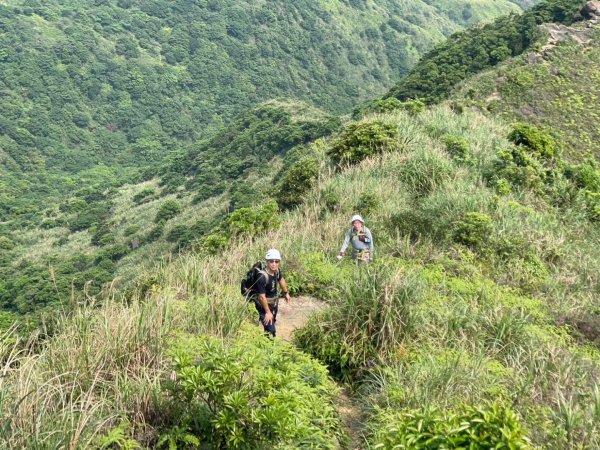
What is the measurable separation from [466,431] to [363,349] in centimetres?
312

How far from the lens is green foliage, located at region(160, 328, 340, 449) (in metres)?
4.02

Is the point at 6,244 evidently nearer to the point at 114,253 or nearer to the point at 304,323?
the point at 114,253

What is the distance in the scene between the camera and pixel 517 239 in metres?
10.1

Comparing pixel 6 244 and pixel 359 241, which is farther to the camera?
pixel 6 244

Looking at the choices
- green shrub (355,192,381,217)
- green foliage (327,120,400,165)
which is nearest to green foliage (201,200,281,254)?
green shrub (355,192,381,217)

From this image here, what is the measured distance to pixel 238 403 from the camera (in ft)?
13.2

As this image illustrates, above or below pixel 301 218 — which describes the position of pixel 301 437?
above

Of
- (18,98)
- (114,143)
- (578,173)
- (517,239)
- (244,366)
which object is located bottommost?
(114,143)

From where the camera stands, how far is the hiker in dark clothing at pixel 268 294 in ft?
22.8

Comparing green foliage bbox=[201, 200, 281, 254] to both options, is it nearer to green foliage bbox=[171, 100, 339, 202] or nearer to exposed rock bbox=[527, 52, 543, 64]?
exposed rock bbox=[527, 52, 543, 64]

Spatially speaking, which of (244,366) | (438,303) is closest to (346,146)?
(438,303)

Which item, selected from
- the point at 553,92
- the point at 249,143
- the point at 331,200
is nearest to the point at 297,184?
the point at 331,200

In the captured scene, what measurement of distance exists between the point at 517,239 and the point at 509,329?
4.13 m

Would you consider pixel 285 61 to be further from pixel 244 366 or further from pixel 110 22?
pixel 244 366
